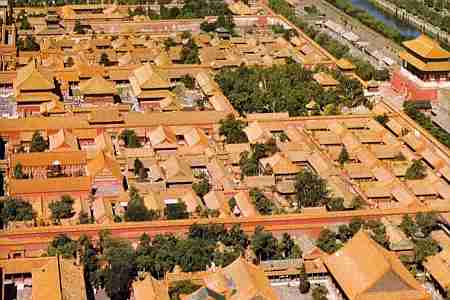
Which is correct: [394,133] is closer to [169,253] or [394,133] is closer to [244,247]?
[244,247]

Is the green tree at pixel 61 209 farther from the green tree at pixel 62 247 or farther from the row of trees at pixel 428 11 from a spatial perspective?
the row of trees at pixel 428 11

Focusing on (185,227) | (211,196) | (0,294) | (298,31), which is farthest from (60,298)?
(298,31)

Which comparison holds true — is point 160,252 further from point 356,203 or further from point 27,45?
point 27,45

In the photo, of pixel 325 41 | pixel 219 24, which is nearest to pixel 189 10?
pixel 219 24

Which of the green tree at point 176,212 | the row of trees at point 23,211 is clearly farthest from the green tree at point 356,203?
the row of trees at point 23,211

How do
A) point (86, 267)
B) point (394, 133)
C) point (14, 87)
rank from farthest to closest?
point (14, 87)
point (394, 133)
point (86, 267)
